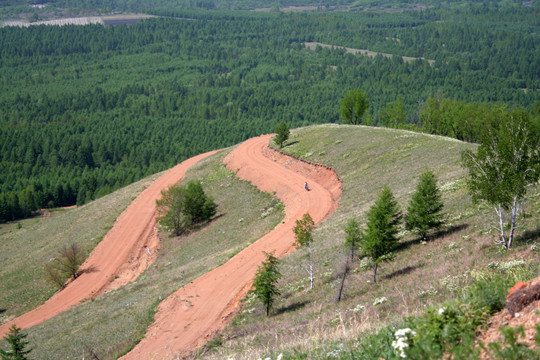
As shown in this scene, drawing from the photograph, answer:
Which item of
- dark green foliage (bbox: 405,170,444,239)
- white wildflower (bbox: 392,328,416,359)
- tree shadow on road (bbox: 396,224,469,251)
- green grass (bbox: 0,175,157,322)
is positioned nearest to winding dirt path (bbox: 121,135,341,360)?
tree shadow on road (bbox: 396,224,469,251)

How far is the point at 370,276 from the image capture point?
→ 89.2 feet

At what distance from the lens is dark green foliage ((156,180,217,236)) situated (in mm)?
56594

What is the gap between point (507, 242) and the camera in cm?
2325

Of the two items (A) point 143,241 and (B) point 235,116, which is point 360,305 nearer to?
(A) point 143,241

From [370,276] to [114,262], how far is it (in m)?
34.3

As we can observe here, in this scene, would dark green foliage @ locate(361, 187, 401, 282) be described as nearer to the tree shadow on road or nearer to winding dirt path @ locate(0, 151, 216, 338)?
the tree shadow on road

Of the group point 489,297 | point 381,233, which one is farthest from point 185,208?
point 489,297

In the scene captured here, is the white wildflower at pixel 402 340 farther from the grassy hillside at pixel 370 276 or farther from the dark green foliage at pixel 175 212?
the dark green foliage at pixel 175 212

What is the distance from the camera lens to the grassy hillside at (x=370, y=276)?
53.0 ft

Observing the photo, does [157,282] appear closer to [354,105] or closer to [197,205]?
[197,205]

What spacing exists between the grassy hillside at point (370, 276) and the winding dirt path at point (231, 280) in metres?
1.86

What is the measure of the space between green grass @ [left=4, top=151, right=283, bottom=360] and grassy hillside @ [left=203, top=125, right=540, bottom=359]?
732cm

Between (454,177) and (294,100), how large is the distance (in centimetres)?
15635

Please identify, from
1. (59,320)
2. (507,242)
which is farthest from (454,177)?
(59,320)
